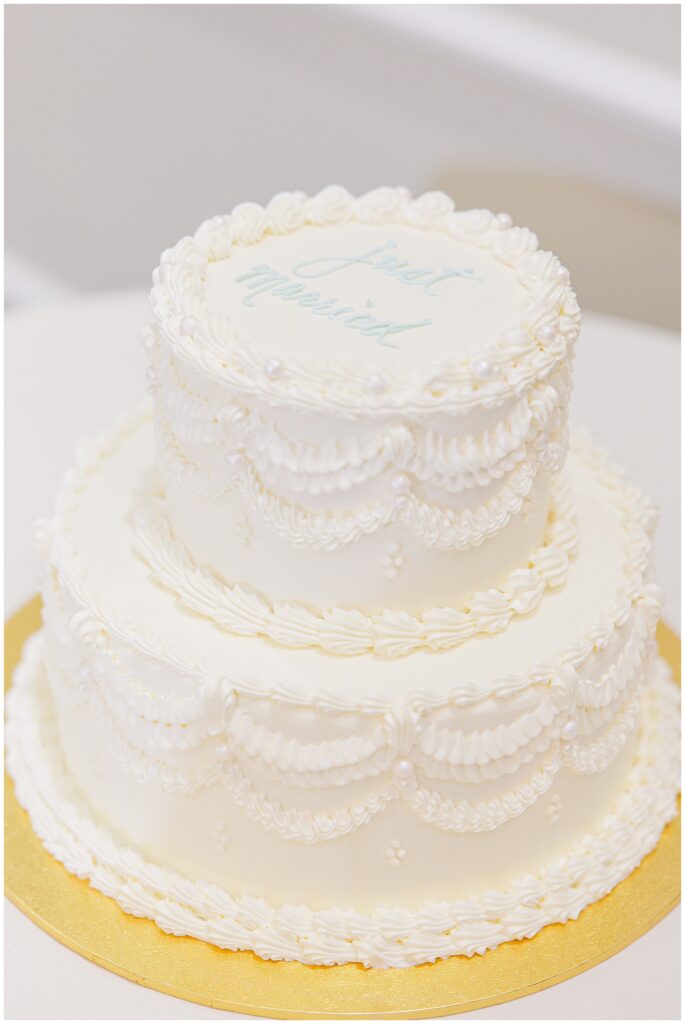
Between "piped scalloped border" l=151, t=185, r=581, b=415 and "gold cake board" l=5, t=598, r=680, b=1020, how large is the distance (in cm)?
112

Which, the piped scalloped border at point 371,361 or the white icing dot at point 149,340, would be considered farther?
the white icing dot at point 149,340

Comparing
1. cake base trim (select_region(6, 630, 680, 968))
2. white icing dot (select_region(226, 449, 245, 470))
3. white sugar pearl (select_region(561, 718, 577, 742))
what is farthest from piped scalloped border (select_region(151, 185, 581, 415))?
cake base trim (select_region(6, 630, 680, 968))

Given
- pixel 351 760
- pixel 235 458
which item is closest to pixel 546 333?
pixel 235 458

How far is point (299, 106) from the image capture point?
18.7 feet

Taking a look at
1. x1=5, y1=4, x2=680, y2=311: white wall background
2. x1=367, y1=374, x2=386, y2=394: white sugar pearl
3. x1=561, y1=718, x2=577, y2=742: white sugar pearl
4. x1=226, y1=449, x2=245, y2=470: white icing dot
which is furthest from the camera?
x1=5, y1=4, x2=680, y2=311: white wall background

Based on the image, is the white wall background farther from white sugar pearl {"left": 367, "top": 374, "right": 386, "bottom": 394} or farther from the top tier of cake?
white sugar pearl {"left": 367, "top": 374, "right": 386, "bottom": 394}

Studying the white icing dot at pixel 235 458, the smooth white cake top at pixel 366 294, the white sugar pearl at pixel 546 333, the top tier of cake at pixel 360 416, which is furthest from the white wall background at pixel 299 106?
the white icing dot at pixel 235 458

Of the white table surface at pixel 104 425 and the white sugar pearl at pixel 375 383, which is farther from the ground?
the white sugar pearl at pixel 375 383

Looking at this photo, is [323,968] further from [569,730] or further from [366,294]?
[366,294]

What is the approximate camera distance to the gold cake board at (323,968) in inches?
106

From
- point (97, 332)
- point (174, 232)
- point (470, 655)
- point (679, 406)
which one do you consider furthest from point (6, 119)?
point (470, 655)

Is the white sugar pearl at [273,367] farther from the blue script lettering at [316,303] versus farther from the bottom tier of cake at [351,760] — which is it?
the bottom tier of cake at [351,760]

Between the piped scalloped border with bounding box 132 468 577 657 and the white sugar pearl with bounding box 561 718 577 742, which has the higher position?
the piped scalloped border with bounding box 132 468 577 657

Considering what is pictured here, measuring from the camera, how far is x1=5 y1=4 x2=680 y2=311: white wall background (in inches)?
202
